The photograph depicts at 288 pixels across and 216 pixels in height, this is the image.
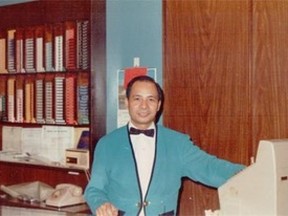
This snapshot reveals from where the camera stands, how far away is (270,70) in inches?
114

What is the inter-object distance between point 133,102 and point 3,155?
198 centimetres

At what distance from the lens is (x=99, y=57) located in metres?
3.62

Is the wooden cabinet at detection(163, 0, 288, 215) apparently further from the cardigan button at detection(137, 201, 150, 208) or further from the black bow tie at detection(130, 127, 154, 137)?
the cardigan button at detection(137, 201, 150, 208)

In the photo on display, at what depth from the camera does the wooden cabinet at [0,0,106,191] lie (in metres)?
3.62

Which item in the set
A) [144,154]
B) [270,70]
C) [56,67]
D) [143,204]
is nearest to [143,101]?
[144,154]

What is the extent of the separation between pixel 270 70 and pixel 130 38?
1.08 meters

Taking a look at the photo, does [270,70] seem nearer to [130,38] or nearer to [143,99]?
[143,99]

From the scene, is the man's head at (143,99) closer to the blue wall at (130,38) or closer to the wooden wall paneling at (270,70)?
the wooden wall paneling at (270,70)

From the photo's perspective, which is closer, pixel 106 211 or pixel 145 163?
pixel 106 211

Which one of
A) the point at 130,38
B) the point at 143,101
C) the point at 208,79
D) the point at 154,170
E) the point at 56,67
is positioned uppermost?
the point at 130,38

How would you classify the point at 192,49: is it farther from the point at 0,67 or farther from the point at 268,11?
the point at 0,67

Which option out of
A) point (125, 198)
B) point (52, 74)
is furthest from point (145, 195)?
Result: point (52, 74)

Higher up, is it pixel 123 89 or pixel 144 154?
pixel 123 89

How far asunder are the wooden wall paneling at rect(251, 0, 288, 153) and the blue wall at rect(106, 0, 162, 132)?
2.25ft
